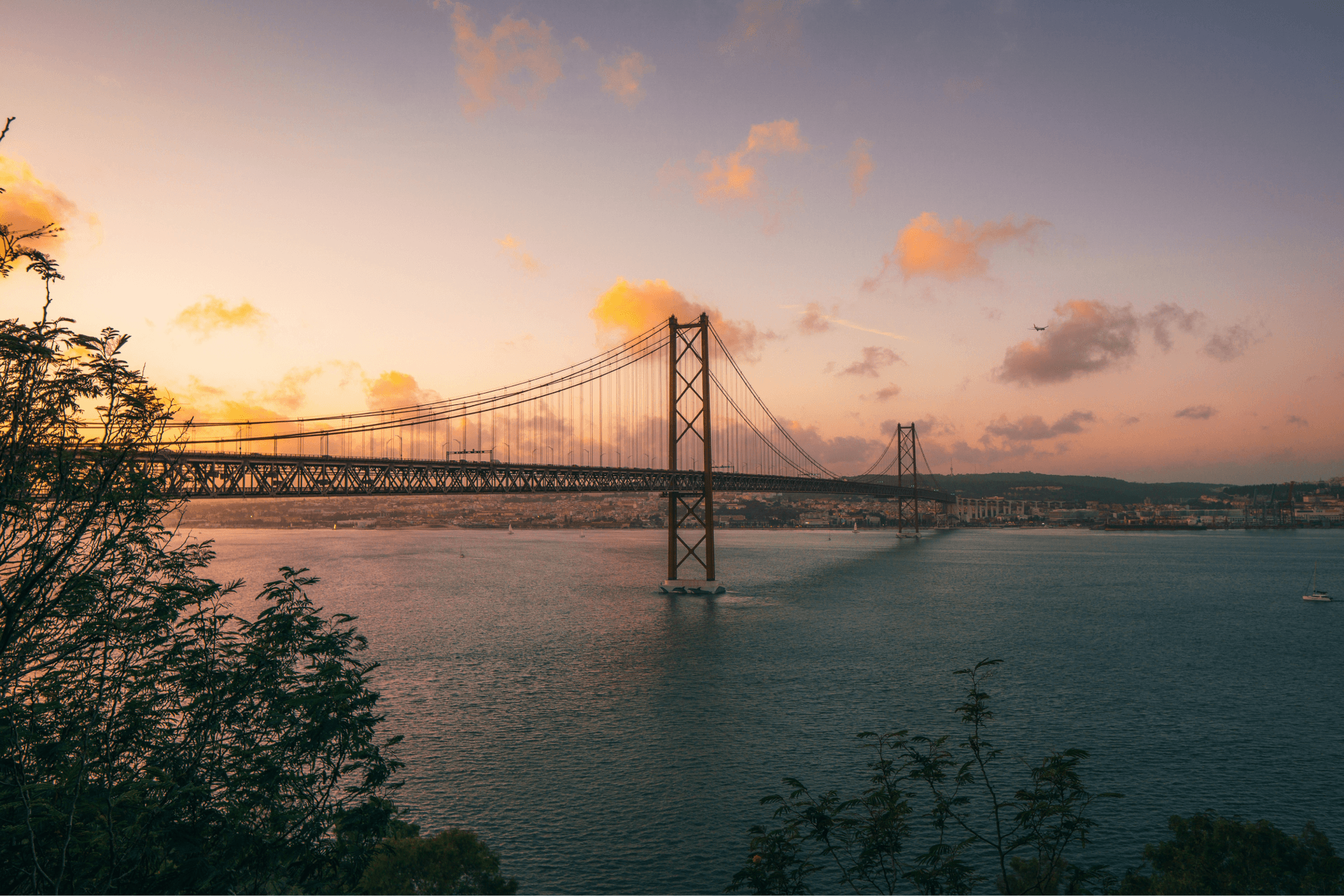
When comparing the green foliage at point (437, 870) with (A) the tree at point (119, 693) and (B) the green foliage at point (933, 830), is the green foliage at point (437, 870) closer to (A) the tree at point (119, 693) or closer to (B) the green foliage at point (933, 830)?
(A) the tree at point (119, 693)

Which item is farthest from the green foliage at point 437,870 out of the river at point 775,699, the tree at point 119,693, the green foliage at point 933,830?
the green foliage at point 933,830

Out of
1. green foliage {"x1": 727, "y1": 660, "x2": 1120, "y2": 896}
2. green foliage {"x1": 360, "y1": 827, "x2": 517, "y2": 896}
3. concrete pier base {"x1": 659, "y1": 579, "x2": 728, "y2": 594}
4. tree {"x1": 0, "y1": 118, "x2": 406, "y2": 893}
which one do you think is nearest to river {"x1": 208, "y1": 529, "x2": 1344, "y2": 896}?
green foliage {"x1": 727, "y1": 660, "x2": 1120, "y2": 896}

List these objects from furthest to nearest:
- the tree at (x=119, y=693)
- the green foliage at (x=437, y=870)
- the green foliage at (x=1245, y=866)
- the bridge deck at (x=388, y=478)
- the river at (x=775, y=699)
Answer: the bridge deck at (x=388, y=478)
the river at (x=775, y=699)
the green foliage at (x=437, y=870)
the green foliage at (x=1245, y=866)
the tree at (x=119, y=693)

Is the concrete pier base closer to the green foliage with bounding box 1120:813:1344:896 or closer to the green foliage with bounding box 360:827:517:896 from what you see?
the green foliage with bounding box 360:827:517:896

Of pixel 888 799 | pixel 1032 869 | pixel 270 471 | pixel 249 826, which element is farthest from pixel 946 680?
pixel 270 471

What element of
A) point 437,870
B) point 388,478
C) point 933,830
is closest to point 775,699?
point 933,830

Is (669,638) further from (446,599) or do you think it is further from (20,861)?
(20,861)

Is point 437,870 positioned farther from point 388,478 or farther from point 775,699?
point 388,478
